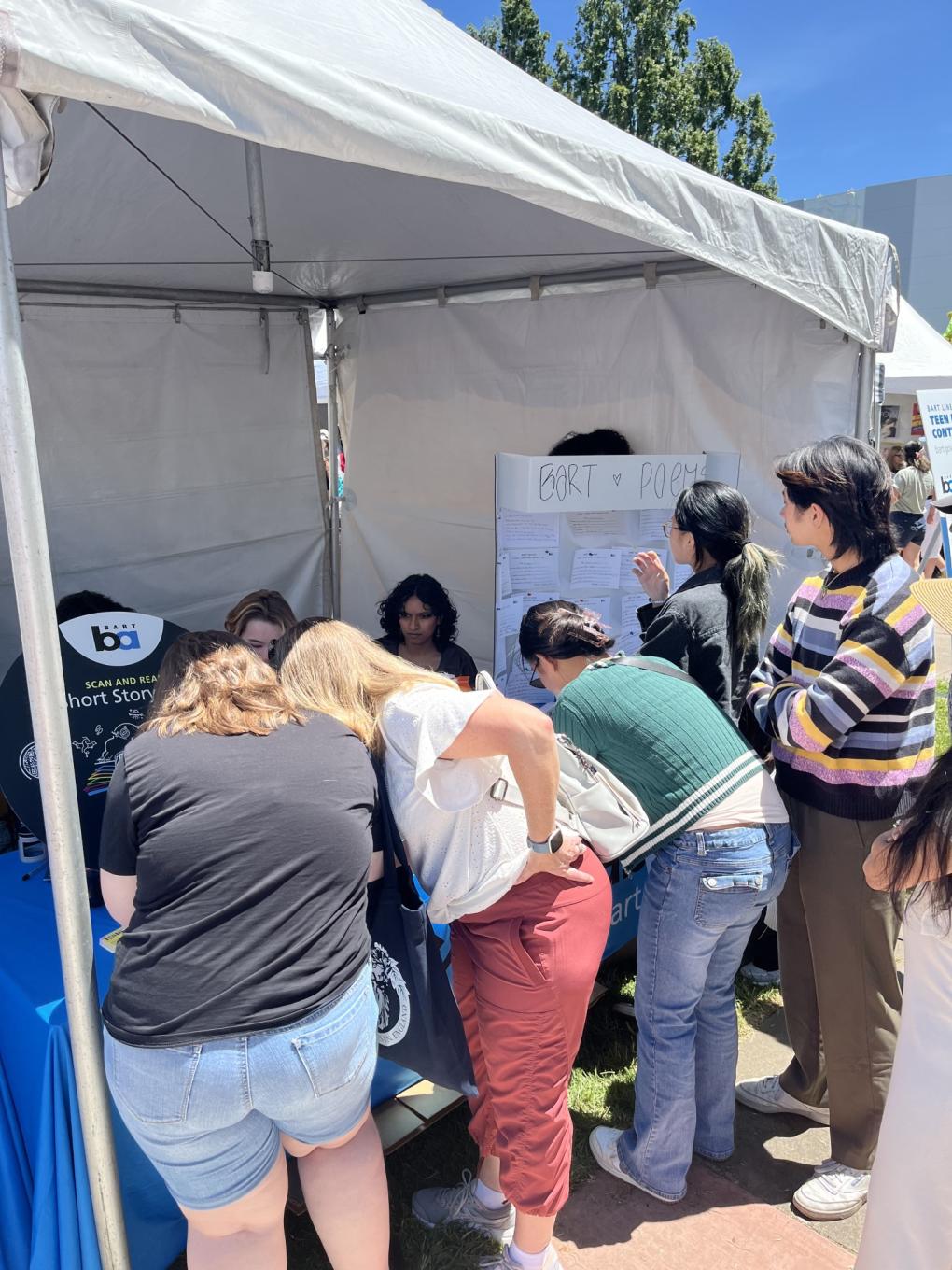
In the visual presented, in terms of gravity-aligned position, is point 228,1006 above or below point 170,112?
below

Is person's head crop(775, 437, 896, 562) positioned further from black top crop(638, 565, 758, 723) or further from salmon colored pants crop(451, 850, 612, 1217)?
salmon colored pants crop(451, 850, 612, 1217)

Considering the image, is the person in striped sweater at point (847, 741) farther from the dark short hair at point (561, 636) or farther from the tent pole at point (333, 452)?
the tent pole at point (333, 452)

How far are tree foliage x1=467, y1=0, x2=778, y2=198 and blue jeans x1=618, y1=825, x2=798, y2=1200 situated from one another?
645 inches

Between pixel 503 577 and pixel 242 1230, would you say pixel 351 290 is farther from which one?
pixel 242 1230

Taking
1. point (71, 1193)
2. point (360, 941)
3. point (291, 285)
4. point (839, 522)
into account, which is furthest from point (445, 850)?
point (291, 285)

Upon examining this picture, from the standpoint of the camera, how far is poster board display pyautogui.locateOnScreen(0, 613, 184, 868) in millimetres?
2139

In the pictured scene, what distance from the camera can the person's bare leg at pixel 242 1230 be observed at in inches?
54.5

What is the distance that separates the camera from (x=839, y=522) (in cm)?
191

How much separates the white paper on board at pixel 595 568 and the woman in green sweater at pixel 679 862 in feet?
3.46

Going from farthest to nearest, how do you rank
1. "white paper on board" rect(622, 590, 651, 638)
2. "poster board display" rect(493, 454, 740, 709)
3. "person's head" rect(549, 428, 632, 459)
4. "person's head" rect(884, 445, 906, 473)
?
"person's head" rect(884, 445, 906, 473), "person's head" rect(549, 428, 632, 459), "white paper on board" rect(622, 590, 651, 638), "poster board display" rect(493, 454, 740, 709)

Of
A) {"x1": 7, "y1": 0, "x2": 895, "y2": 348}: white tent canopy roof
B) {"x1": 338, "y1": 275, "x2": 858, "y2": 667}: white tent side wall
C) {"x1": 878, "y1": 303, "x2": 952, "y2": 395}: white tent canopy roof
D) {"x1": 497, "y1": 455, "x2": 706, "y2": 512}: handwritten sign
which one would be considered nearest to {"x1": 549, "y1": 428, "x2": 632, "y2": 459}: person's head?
{"x1": 338, "y1": 275, "x2": 858, "y2": 667}: white tent side wall

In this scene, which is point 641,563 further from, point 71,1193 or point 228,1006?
point 71,1193

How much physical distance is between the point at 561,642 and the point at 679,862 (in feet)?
1.86

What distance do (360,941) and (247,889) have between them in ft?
0.82
